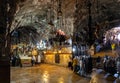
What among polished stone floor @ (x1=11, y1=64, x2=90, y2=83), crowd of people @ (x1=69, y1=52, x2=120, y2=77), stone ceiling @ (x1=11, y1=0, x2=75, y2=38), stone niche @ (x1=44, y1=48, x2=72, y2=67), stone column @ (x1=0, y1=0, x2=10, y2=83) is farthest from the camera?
stone niche @ (x1=44, y1=48, x2=72, y2=67)

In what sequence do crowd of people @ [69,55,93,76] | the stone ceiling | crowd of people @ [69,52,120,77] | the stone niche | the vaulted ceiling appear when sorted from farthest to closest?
the stone niche → crowd of people @ [69,55,93,76] → the vaulted ceiling → the stone ceiling → crowd of people @ [69,52,120,77]

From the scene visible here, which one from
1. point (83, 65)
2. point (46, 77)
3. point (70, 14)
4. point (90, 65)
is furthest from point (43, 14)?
point (46, 77)

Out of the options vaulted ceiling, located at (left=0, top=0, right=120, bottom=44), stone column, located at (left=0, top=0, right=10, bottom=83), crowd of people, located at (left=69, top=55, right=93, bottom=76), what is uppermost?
vaulted ceiling, located at (left=0, top=0, right=120, bottom=44)

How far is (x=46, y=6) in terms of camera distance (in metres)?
20.7

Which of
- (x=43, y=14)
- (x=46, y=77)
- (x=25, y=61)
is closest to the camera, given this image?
(x=46, y=77)

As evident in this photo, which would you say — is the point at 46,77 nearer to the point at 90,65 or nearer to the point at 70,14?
the point at 90,65

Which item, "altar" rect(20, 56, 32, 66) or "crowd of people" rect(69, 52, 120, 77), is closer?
"crowd of people" rect(69, 52, 120, 77)

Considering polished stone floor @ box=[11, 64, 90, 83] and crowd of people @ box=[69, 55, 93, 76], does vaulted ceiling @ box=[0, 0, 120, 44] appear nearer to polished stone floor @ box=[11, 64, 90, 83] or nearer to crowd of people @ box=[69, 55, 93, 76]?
crowd of people @ box=[69, 55, 93, 76]

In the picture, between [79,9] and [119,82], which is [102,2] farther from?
[119,82]

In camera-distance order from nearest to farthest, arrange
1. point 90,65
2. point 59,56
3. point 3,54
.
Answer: point 3,54
point 90,65
point 59,56

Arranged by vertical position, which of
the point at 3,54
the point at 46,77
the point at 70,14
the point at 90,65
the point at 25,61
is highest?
the point at 70,14

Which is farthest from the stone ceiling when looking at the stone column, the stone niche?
the stone column

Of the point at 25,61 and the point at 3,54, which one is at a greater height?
the point at 3,54

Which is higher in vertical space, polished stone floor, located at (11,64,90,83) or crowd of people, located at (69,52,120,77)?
crowd of people, located at (69,52,120,77)
